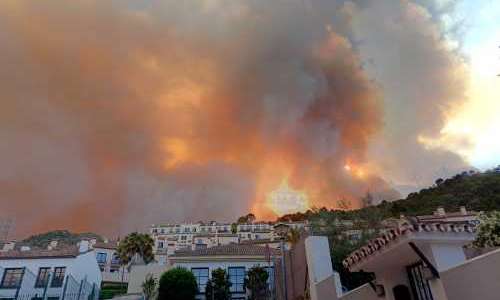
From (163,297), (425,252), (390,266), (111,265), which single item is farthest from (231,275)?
(111,265)

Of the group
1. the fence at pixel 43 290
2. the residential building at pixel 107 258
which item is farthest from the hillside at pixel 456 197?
the residential building at pixel 107 258

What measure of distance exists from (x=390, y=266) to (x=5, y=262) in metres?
32.6

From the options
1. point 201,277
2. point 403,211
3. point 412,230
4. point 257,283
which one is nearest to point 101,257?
point 201,277

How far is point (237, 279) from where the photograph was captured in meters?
25.2

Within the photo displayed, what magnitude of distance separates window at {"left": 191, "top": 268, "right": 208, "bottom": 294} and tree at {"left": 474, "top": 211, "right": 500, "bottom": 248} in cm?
2097

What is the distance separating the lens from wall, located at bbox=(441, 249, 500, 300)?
5262mm

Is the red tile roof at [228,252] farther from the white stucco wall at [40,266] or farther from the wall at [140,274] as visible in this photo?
the white stucco wall at [40,266]

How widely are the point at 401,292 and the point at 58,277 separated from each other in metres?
29.1

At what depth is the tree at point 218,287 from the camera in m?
23.3

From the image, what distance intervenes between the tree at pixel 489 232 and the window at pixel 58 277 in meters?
30.7

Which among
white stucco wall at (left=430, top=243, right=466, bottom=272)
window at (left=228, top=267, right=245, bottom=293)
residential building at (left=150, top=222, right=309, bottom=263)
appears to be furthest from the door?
residential building at (left=150, top=222, right=309, bottom=263)

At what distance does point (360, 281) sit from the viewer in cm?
1686

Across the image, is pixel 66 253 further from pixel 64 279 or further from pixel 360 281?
pixel 360 281

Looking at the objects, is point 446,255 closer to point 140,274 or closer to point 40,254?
point 140,274
